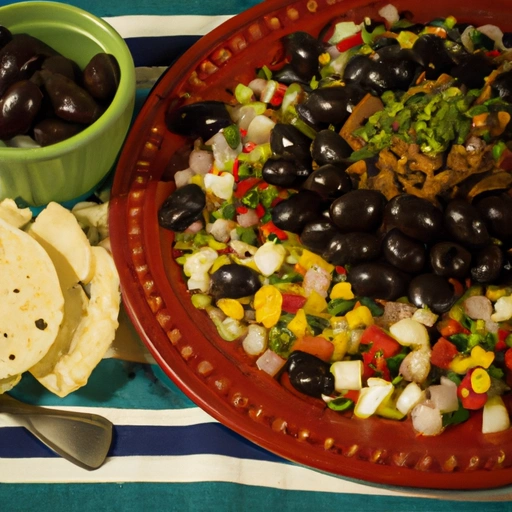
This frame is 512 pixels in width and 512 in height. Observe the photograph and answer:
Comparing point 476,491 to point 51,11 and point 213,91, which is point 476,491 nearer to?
point 213,91

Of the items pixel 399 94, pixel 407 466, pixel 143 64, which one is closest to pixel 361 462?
pixel 407 466

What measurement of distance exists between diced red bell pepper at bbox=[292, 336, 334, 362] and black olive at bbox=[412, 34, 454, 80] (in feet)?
1.69

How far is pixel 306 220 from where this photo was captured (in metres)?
1.14

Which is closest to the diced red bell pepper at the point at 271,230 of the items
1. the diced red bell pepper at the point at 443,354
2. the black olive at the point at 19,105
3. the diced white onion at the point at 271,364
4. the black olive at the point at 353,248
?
the black olive at the point at 353,248

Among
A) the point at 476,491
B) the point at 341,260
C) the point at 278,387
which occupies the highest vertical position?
the point at 341,260

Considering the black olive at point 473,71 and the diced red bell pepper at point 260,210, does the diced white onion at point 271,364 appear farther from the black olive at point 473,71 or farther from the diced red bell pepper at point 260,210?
the black olive at point 473,71

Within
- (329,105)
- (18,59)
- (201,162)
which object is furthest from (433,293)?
(18,59)

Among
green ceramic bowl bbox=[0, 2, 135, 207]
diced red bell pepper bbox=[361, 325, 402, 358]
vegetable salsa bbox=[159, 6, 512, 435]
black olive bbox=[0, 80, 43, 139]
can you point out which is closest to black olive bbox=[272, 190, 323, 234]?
vegetable salsa bbox=[159, 6, 512, 435]

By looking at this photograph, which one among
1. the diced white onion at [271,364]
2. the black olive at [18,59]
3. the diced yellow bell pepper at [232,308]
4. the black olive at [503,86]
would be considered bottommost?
the diced white onion at [271,364]

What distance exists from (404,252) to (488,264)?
0.43 ft

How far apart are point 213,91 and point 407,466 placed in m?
0.75

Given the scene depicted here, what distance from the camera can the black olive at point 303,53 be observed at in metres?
1.28

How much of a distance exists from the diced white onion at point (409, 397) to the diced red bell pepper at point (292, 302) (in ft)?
0.69

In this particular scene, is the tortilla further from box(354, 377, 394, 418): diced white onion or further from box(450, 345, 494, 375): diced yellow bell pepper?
box(450, 345, 494, 375): diced yellow bell pepper
